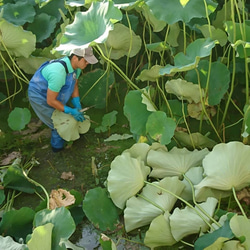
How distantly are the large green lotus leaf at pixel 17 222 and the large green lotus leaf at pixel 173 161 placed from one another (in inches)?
21.5

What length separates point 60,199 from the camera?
6.16ft

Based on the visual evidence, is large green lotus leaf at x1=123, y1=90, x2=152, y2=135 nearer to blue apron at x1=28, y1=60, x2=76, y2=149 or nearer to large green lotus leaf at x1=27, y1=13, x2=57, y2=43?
blue apron at x1=28, y1=60, x2=76, y2=149

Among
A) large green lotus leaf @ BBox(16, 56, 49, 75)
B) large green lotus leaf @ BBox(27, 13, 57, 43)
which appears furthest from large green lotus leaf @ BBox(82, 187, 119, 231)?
large green lotus leaf @ BBox(27, 13, 57, 43)

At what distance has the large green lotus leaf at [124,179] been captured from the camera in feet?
6.08

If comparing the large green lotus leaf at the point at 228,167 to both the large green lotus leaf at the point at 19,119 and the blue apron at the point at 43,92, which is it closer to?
the blue apron at the point at 43,92

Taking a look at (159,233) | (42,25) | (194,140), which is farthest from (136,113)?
(42,25)

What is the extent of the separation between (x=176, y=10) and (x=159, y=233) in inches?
33.8

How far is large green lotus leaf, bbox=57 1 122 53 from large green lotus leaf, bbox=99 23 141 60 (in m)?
0.43

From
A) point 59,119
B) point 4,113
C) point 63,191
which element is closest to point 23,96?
point 4,113

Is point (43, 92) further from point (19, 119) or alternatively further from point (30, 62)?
point (30, 62)

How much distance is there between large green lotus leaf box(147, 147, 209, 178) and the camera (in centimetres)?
195

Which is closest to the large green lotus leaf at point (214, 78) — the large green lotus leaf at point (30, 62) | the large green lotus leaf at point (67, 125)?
the large green lotus leaf at point (67, 125)

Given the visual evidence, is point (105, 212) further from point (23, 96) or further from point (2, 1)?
point (2, 1)

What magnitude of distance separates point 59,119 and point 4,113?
635mm
